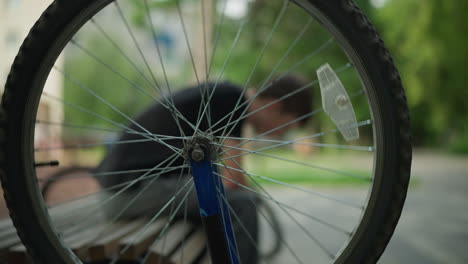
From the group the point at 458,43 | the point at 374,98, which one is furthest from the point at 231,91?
the point at 458,43

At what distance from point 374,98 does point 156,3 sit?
810cm

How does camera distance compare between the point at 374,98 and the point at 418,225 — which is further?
the point at 418,225

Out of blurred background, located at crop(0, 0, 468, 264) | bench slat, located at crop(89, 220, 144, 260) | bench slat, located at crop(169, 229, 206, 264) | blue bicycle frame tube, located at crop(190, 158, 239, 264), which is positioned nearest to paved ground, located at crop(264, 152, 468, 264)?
blurred background, located at crop(0, 0, 468, 264)

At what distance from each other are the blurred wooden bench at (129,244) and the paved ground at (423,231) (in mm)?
1198

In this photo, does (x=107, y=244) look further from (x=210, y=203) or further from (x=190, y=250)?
(x=210, y=203)

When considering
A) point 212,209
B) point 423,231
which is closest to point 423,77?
point 423,231

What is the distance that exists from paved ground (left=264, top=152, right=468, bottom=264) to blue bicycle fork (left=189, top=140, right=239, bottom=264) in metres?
1.64

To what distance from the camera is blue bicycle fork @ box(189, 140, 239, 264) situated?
1.10 m

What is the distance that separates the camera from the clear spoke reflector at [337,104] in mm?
1140

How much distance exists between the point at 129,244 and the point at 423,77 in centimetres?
922

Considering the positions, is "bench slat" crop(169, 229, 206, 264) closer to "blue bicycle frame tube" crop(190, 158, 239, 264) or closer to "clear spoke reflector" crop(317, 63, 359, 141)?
"blue bicycle frame tube" crop(190, 158, 239, 264)

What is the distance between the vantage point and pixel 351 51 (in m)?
1.01

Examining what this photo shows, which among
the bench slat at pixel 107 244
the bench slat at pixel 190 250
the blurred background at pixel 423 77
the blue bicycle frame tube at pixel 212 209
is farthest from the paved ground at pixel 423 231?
the blue bicycle frame tube at pixel 212 209

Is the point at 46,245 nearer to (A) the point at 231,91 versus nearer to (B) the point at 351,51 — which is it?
(B) the point at 351,51
